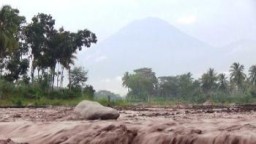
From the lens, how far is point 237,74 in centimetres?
7500

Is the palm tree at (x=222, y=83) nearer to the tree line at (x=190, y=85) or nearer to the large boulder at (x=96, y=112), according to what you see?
the tree line at (x=190, y=85)

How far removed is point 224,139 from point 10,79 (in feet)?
142

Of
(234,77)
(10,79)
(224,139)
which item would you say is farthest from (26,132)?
(234,77)

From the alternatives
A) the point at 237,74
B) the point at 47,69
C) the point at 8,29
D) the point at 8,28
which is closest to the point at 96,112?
the point at 8,29

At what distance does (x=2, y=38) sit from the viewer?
40.3m

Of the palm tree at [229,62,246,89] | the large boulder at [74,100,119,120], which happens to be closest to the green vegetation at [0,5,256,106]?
the palm tree at [229,62,246,89]

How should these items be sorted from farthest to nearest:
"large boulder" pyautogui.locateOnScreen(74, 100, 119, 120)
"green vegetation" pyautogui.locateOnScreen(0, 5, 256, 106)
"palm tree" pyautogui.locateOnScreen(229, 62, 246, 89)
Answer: "palm tree" pyautogui.locateOnScreen(229, 62, 246, 89) < "green vegetation" pyautogui.locateOnScreen(0, 5, 256, 106) < "large boulder" pyautogui.locateOnScreen(74, 100, 119, 120)

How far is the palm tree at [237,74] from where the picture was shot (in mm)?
74250

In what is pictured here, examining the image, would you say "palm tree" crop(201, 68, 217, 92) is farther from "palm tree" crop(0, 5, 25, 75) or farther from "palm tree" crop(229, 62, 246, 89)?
"palm tree" crop(0, 5, 25, 75)

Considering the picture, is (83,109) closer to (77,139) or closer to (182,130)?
(77,139)

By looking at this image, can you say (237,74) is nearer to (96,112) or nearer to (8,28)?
(8,28)

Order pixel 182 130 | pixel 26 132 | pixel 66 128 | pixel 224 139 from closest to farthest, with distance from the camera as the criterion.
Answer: pixel 224 139 < pixel 182 130 < pixel 66 128 < pixel 26 132

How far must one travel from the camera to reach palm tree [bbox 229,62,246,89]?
7425 cm

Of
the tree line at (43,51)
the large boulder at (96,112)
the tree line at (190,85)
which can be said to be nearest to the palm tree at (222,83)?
the tree line at (190,85)
